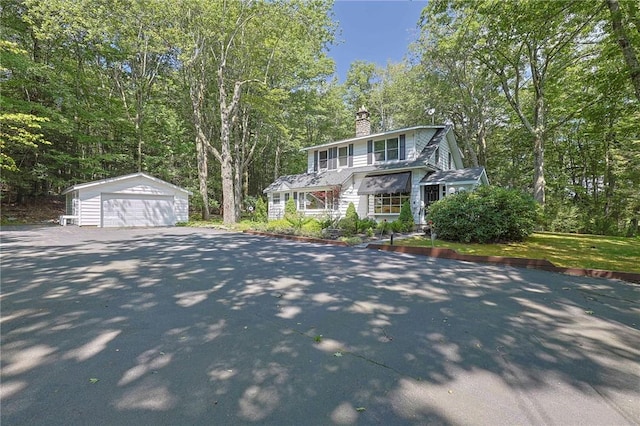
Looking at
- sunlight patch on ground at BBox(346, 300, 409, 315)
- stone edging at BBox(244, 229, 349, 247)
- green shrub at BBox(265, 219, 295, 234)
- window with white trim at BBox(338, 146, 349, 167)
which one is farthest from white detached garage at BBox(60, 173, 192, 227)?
sunlight patch on ground at BBox(346, 300, 409, 315)

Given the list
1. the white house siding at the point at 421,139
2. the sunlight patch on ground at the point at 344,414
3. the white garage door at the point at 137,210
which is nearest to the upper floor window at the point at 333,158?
the white house siding at the point at 421,139

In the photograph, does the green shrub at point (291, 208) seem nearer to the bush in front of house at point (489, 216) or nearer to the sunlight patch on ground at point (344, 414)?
the bush in front of house at point (489, 216)

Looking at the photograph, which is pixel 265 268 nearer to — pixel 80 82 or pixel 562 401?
pixel 562 401

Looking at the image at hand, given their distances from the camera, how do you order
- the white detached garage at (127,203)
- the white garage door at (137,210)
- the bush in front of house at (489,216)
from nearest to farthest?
the bush in front of house at (489,216), the white detached garage at (127,203), the white garage door at (137,210)

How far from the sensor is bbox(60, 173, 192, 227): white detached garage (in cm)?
1570

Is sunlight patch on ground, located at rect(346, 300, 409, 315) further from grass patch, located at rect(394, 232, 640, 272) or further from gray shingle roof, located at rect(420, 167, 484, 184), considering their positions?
gray shingle roof, located at rect(420, 167, 484, 184)

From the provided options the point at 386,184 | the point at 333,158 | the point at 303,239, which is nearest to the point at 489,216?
the point at 303,239

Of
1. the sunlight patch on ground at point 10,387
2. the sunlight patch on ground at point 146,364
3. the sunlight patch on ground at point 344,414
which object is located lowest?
the sunlight patch on ground at point 344,414

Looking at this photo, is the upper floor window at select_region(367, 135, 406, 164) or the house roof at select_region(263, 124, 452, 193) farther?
the upper floor window at select_region(367, 135, 406, 164)

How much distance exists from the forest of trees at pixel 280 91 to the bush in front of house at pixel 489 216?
4534 mm

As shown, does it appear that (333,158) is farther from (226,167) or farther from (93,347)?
(93,347)

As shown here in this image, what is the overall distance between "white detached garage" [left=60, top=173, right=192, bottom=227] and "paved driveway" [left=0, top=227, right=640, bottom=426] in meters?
12.6

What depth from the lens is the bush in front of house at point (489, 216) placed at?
9289 millimetres

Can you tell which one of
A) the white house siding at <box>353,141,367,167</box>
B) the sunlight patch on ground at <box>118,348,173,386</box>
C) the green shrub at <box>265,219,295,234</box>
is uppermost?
the white house siding at <box>353,141,367,167</box>
